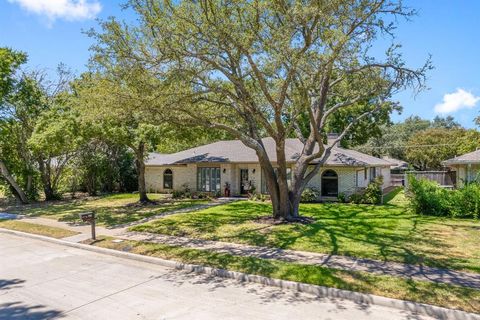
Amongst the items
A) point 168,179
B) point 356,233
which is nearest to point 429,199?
point 356,233

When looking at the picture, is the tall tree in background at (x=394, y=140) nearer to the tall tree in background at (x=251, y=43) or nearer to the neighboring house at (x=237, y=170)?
the neighboring house at (x=237, y=170)

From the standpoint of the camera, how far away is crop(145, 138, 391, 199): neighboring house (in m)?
22.2

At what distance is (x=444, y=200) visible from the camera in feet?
53.3

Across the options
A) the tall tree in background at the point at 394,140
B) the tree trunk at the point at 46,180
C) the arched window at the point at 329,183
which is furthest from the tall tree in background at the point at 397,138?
the tree trunk at the point at 46,180

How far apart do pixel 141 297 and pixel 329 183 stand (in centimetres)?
1763

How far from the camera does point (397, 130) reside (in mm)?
73875

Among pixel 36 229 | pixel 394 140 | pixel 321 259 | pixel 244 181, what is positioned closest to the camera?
pixel 321 259

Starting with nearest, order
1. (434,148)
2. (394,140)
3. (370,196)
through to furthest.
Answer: (370,196) < (434,148) < (394,140)

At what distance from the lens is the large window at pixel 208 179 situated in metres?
25.8

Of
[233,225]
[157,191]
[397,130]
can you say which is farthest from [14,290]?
[397,130]

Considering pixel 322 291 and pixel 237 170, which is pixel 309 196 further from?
pixel 322 291

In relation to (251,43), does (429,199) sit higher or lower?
lower

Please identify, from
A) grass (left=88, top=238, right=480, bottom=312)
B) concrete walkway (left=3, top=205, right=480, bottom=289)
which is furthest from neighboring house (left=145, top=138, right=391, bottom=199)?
grass (left=88, top=238, right=480, bottom=312)

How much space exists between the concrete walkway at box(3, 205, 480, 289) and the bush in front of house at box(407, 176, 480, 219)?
9.43 meters
